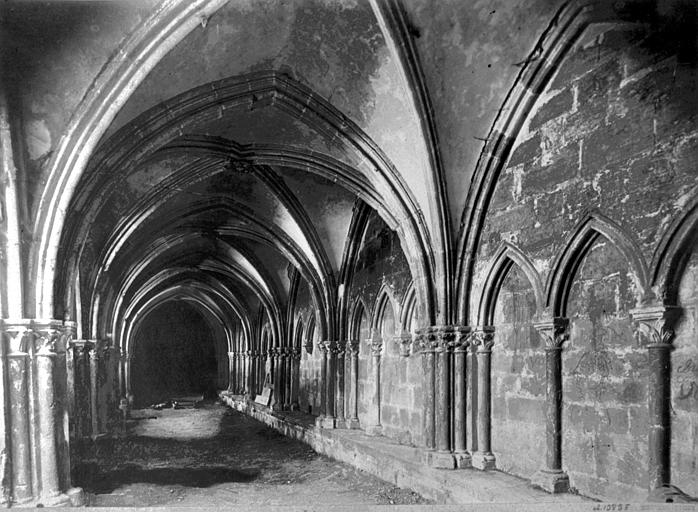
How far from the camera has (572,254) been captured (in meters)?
6.59

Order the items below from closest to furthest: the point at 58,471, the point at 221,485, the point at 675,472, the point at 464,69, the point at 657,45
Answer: the point at 675,472, the point at 657,45, the point at 58,471, the point at 464,69, the point at 221,485

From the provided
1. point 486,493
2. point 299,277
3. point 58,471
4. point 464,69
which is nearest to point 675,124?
point 464,69

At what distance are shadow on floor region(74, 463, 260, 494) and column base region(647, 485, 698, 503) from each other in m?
5.74

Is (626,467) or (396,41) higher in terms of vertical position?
(396,41)

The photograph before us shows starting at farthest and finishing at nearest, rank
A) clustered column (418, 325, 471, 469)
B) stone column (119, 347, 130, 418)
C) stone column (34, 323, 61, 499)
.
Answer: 1. stone column (119, 347, 130, 418)
2. clustered column (418, 325, 471, 469)
3. stone column (34, 323, 61, 499)

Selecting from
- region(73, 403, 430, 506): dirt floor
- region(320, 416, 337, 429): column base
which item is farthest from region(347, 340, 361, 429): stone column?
region(73, 403, 430, 506): dirt floor

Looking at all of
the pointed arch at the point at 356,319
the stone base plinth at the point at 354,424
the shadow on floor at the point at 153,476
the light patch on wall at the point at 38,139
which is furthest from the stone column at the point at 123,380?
the light patch on wall at the point at 38,139

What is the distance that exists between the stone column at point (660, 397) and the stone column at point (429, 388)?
347 centimetres

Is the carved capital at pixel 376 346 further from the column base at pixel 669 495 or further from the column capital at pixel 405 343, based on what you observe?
the column base at pixel 669 495

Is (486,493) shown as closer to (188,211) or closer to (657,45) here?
(657,45)

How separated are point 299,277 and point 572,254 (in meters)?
11.3

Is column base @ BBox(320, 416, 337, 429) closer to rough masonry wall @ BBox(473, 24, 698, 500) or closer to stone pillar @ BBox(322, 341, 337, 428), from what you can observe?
stone pillar @ BBox(322, 341, 337, 428)

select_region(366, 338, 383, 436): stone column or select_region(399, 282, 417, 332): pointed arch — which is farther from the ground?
select_region(399, 282, 417, 332): pointed arch

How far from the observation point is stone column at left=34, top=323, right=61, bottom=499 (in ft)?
20.2
